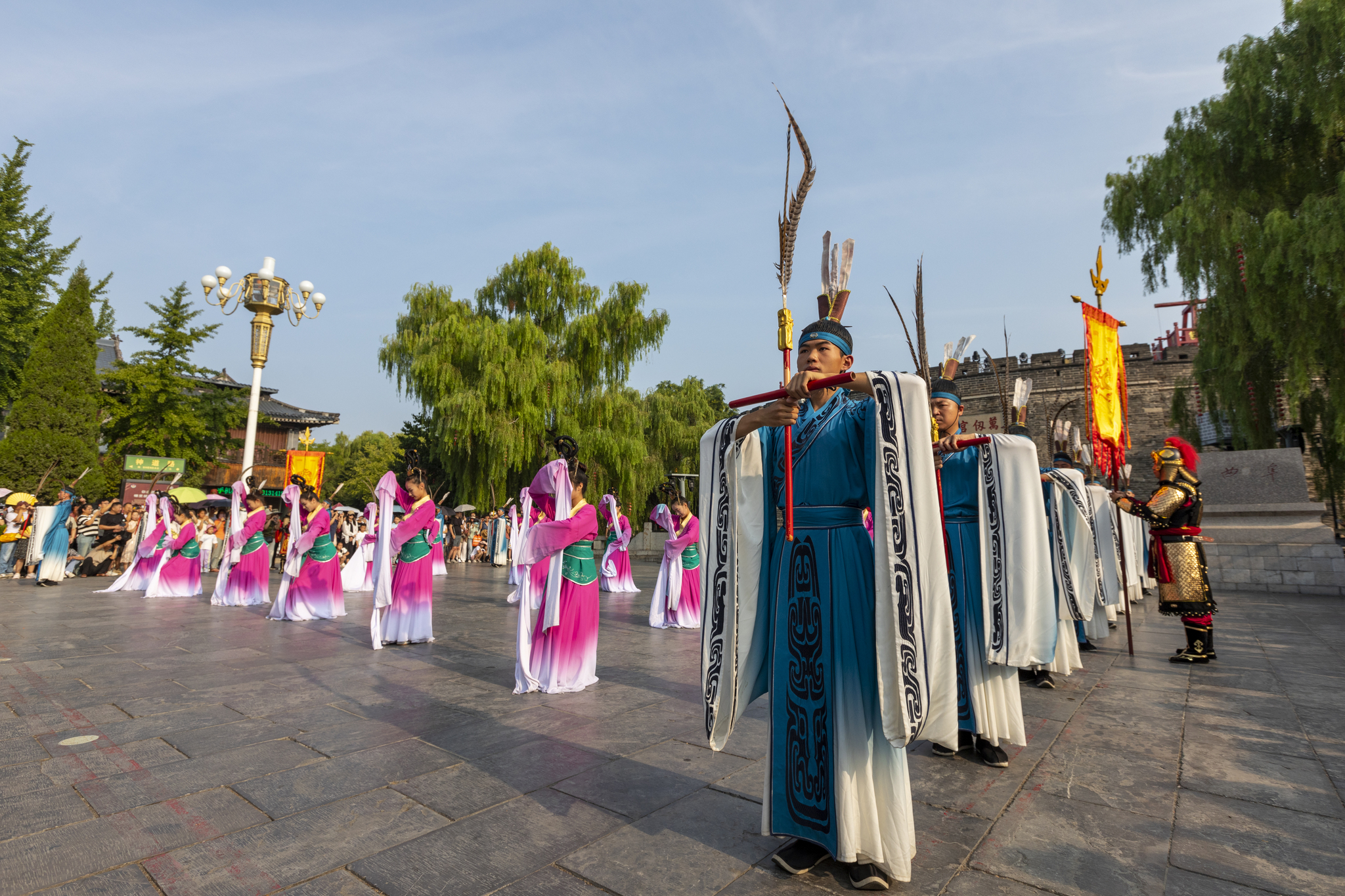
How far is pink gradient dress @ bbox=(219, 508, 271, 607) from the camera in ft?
33.2

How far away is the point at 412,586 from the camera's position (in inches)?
271

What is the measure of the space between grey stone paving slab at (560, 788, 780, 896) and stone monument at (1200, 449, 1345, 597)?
1296 cm

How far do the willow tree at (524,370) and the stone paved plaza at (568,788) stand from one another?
13272 mm

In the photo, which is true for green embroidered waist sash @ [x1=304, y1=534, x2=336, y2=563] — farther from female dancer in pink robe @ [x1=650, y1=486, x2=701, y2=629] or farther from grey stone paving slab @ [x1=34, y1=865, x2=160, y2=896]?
grey stone paving slab @ [x1=34, y1=865, x2=160, y2=896]

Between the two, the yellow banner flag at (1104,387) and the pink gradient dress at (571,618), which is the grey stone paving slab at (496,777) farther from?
the yellow banner flag at (1104,387)

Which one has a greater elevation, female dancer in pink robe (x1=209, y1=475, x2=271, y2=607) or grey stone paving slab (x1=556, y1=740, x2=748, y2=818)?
female dancer in pink robe (x1=209, y1=475, x2=271, y2=607)

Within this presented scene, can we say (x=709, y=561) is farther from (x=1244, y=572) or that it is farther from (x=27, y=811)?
(x=1244, y=572)

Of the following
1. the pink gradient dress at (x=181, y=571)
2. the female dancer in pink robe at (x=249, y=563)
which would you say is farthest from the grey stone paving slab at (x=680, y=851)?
the pink gradient dress at (x=181, y=571)

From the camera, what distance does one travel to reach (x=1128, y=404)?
3241 cm

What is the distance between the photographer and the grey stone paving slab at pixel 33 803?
249 centimetres

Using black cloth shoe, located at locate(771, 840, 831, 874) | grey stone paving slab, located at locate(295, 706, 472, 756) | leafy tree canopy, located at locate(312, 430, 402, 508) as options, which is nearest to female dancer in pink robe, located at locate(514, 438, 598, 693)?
grey stone paving slab, located at locate(295, 706, 472, 756)

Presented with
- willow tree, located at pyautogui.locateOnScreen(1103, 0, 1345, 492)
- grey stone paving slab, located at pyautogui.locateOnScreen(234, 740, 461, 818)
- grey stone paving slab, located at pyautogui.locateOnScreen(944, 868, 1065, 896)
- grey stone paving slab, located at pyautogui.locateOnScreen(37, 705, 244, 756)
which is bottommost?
grey stone paving slab, located at pyautogui.locateOnScreen(234, 740, 461, 818)

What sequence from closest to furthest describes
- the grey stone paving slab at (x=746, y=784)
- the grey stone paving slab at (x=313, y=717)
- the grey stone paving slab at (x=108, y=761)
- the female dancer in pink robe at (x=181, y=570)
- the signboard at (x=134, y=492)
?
the grey stone paving slab at (x=746, y=784)
the grey stone paving slab at (x=108, y=761)
the grey stone paving slab at (x=313, y=717)
the female dancer in pink robe at (x=181, y=570)
the signboard at (x=134, y=492)

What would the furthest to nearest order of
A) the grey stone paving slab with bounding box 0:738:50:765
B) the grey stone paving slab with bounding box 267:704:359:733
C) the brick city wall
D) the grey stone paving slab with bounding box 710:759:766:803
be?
Result: 1. the brick city wall
2. the grey stone paving slab with bounding box 267:704:359:733
3. the grey stone paving slab with bounding box 0:738:50:765
4. the grey stone paving slab with bounding box 710:759:766:803
